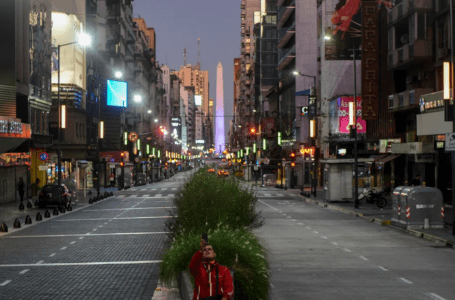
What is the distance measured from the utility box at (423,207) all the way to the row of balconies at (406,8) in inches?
825

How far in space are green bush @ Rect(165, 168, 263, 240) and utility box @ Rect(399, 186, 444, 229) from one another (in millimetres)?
10133

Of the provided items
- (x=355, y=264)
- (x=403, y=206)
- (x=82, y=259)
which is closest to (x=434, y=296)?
(x=355, y=264)

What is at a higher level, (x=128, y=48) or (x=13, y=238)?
(x=128, y=48)

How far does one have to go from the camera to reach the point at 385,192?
4566cm

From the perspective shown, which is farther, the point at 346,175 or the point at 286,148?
the point at 286,148

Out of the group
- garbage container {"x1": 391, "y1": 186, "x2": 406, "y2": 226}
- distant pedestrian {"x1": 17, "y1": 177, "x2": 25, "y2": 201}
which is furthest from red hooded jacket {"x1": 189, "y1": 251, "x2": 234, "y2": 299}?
distant pedestrian {"x1": 17, "y1": 177, "x2": 25, "y2": 201}

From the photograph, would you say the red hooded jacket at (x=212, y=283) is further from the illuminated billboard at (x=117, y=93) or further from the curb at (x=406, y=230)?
the illuminated billboard at (x=117, y=93)

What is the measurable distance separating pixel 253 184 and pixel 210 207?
15.4 m

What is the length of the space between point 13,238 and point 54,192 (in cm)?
1883

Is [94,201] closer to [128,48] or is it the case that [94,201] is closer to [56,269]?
[56,269]

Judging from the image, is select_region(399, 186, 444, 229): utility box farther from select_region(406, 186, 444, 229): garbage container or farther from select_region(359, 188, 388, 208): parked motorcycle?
select_region(359, 188, 388, 208): parked motorcycle

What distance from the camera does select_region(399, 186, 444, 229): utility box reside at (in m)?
29.4

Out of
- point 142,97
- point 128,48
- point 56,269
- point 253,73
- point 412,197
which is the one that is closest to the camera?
point 56,269

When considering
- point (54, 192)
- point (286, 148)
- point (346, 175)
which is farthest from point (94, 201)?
point (286, 148)
